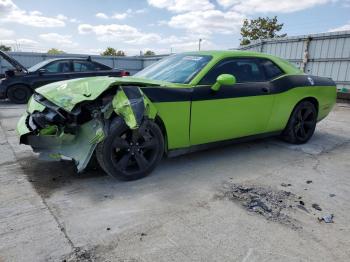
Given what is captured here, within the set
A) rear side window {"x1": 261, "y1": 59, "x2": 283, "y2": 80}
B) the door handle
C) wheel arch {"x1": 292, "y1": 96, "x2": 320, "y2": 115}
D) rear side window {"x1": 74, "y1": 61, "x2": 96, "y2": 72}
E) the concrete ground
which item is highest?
rear side window {"x1": 261, "y1": 59, "x2": 283, "y2": 80}

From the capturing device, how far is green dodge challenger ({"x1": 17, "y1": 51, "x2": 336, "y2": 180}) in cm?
313

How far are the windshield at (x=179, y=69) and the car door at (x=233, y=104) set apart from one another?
18cm

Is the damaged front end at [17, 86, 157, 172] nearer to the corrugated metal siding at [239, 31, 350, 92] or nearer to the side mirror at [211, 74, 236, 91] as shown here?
the side mirror at [211, 74, 236, 91]

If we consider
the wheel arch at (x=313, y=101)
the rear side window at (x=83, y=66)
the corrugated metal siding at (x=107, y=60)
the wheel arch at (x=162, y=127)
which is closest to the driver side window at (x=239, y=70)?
the wheel arch at (x=162, y=127)

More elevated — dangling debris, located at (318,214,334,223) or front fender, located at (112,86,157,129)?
front fender, located at (112,86,157,129)

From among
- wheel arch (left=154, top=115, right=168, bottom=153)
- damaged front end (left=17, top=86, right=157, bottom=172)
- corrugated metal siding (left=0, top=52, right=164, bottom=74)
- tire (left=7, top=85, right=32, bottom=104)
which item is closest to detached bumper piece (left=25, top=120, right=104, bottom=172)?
damaged front end (left=17, top=86, right=157, bottom=172)

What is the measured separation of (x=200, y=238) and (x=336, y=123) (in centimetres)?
606

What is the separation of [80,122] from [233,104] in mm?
1967

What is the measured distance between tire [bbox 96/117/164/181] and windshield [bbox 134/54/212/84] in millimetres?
798

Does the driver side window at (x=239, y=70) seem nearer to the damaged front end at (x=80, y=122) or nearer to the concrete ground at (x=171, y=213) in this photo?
the damaged front end at (x=80, y=122)

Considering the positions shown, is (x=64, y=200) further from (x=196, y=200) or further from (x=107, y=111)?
(x=196, y=200)

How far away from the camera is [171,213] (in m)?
2.78

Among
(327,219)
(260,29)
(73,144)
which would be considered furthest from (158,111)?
(260,29)

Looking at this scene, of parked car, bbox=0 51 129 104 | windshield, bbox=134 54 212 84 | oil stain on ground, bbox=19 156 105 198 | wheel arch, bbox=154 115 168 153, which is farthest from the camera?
parked car, bbox=0 51 129 104
